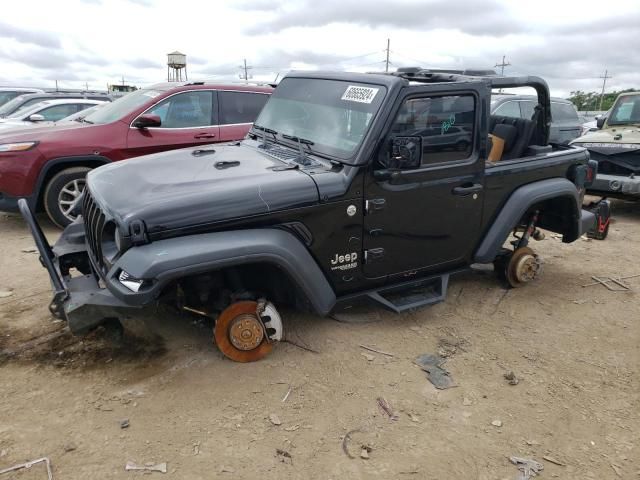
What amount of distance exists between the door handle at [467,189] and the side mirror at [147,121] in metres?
3.83

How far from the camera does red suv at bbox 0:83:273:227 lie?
5.86m

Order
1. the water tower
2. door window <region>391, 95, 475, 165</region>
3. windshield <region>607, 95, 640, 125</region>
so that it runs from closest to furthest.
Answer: door window <region>391, 95, 475, 165</region>, windshield <region>607, 95, 640, 125</region>, the water tower

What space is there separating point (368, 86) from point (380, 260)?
3.97 ft

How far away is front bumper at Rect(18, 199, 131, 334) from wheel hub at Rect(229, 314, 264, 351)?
70 centimetres

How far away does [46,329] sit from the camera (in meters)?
3.76

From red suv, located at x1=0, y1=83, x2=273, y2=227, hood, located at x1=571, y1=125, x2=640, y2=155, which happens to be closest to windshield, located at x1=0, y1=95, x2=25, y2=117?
red suv, located at x1=0, y1=83, x2=273, y2=227

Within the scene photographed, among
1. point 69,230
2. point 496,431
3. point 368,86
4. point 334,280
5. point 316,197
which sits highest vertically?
point 368,86

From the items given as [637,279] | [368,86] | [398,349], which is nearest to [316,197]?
[368,86]

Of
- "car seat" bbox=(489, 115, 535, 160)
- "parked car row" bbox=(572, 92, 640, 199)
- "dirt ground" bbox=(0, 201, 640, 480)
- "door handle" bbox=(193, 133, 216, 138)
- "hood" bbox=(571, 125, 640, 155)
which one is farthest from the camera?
"hood" bbox=(571, 125, 640, 155)

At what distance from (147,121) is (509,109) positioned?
6.04 m

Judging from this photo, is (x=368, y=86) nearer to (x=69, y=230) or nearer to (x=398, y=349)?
(x=398, y=349)

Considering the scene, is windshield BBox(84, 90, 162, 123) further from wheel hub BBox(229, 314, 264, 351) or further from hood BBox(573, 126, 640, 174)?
hood BBox(573, 126, 640, 174)

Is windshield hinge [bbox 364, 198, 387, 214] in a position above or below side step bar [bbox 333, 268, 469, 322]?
above

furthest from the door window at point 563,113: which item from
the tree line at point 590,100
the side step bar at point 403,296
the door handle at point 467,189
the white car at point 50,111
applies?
the tree line at point 590,100
